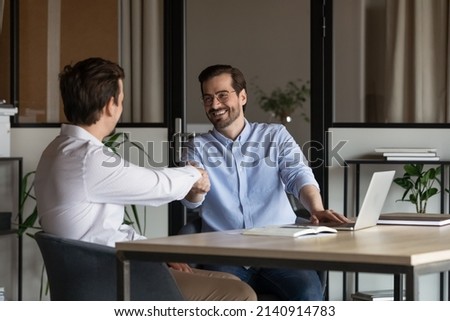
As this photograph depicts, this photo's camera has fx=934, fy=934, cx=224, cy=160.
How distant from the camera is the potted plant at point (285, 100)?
5676mm

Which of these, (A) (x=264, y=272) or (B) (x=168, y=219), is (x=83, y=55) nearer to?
(B) (x=168, y=219)

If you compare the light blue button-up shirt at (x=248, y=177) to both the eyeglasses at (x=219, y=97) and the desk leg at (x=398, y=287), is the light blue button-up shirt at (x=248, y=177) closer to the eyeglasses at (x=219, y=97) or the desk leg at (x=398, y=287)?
the eyeglasses at (x=219, y=97)

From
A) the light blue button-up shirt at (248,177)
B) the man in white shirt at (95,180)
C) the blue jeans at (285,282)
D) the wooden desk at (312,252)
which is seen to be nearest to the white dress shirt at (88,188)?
the man in white shirt at (95,180)

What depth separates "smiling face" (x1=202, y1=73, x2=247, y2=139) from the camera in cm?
395

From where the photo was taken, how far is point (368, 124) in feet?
18.1

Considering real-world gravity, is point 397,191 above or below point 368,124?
below

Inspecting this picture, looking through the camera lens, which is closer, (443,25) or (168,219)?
(443,25)

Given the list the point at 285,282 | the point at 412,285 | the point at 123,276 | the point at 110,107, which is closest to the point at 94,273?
the point at 123,276

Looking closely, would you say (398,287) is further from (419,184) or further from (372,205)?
Result: (419,184)

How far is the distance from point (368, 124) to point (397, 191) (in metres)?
0.43

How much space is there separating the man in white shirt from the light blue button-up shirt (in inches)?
33.7

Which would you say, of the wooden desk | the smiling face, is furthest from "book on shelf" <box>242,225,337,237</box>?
the smiling face

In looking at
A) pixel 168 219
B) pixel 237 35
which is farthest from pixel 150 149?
pixel 237 35

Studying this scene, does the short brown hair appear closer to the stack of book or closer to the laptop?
the laptop
